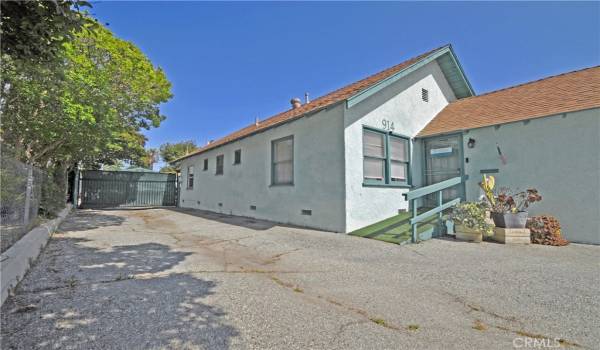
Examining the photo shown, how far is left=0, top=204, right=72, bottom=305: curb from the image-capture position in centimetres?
286

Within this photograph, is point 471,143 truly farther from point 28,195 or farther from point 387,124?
point 28,195

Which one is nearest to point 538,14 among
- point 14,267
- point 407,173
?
point 407,173

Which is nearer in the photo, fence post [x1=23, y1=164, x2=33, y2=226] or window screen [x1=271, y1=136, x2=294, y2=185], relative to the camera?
fence post [x1=23, y1=164, x2=33, y2=226]

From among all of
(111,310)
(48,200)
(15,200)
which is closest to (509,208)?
(111,310)

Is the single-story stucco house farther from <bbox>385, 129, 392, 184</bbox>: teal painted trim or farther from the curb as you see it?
the curb

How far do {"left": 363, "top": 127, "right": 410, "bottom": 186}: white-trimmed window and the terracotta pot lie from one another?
243 centimetres

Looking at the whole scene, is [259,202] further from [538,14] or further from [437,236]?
[538,14]

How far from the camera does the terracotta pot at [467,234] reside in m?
6.11

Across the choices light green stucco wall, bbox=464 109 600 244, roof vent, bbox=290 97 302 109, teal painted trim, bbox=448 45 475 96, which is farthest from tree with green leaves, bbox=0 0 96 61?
roof vent, bbox=290 97 302 109

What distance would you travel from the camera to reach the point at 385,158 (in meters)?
8.38

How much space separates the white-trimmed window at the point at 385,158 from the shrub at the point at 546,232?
136 inches

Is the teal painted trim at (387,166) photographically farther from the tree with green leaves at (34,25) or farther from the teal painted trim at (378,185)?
the tree with green leaves at (34,25)

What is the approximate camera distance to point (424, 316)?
2689 millimetres

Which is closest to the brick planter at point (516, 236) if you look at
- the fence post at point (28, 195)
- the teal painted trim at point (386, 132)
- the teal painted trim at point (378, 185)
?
the teal painted trim at point (378, 185)
